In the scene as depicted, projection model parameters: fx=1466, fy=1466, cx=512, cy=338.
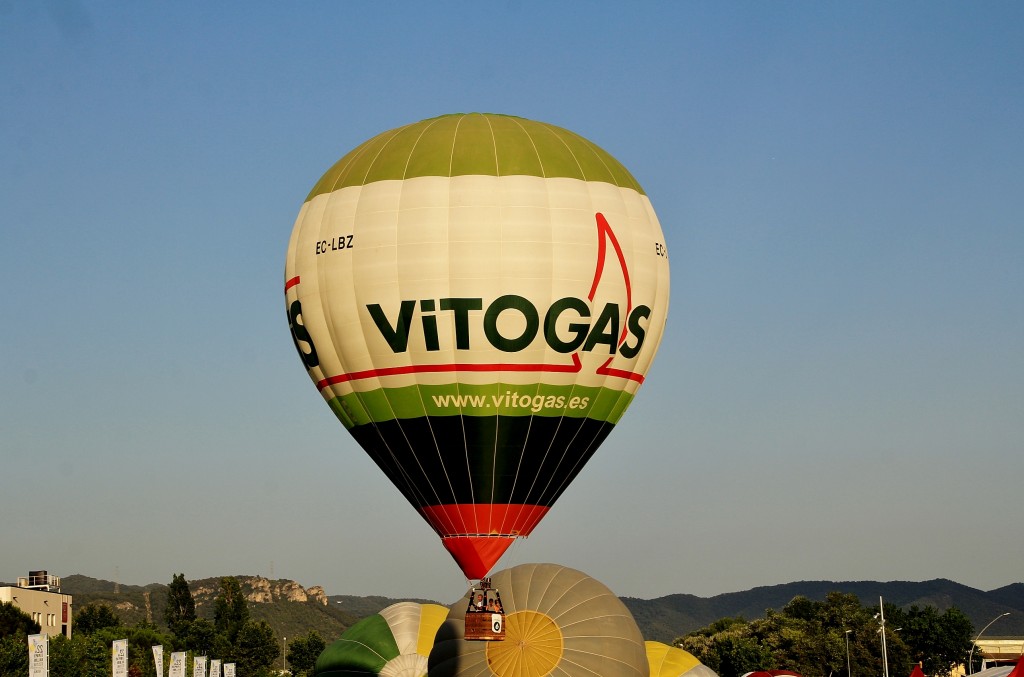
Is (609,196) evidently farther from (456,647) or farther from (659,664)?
(659,664)

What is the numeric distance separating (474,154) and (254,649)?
124 m

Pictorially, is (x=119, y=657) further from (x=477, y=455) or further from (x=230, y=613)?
(x=230, y=613)

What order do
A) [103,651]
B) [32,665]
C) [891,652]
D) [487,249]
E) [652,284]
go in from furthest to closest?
1. [891,652]
2. [103,651]
3. [32,665]
4. [652,284]
5. [487,249]

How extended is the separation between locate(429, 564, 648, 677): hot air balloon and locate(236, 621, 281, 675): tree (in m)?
109

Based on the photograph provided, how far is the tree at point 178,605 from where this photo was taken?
16150cm

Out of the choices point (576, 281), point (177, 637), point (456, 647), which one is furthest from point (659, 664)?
point (177, 637)

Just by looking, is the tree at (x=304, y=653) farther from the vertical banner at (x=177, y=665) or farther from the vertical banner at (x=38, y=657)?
the vertical banner at (x=38, y=657)

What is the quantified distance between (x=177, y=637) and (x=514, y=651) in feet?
385

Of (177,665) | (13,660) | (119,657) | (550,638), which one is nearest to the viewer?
(550,638)

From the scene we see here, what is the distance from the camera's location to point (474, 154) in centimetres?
3953

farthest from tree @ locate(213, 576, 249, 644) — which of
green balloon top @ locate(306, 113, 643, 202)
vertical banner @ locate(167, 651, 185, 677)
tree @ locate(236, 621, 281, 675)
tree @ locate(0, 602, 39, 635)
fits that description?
green balloon top @ locate(306, 113, 643, 202)

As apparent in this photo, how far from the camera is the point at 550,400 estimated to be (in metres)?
39.1

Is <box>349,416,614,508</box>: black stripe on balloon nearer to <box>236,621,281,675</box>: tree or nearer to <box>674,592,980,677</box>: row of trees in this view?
<box>674,592,980,677</box>: row of trees

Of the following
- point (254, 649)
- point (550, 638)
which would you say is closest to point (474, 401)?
point (550, 638)
